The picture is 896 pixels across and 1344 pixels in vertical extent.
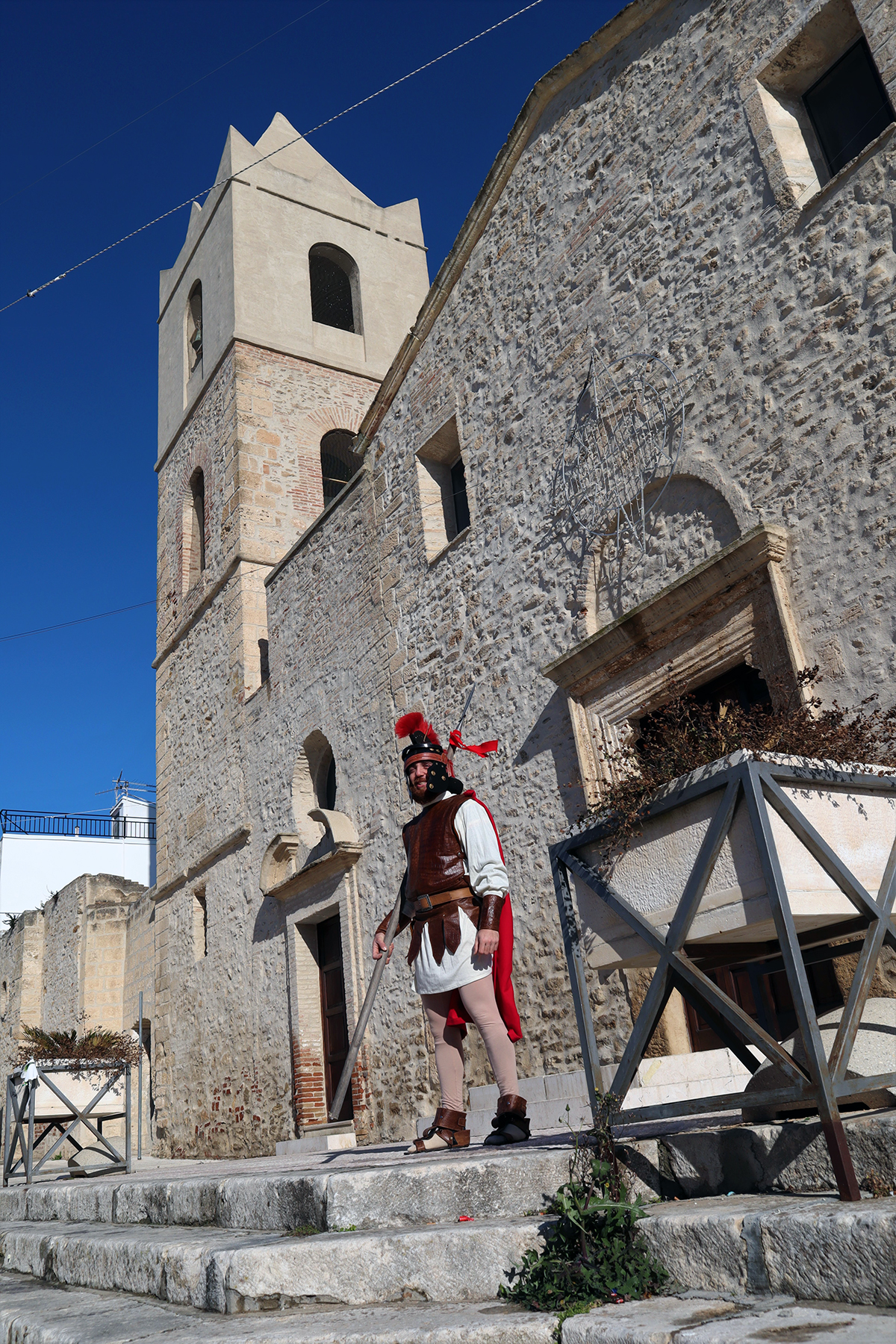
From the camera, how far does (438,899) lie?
4.24m

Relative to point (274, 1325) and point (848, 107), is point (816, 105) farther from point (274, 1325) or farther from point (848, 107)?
point (274, 1325)

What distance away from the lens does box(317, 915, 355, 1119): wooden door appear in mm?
10195

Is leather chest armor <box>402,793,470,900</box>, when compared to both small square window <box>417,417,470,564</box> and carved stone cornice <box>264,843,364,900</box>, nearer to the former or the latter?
small square window <box>417,417,470,564</box>

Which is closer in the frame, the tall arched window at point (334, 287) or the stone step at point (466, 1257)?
the stone step at point (466, 1257)

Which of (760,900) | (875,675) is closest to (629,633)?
(875,675)

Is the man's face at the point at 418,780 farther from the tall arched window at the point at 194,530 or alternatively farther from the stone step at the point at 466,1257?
the tall arched window at the point at 194,530

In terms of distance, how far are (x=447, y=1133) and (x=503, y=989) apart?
2.02 feet

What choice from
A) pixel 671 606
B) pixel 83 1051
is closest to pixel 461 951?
pixel 671 606

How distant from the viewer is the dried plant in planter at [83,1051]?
742cm

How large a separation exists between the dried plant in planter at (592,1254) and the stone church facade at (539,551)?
345cm

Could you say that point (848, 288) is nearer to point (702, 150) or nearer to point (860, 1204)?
point (702, 150)

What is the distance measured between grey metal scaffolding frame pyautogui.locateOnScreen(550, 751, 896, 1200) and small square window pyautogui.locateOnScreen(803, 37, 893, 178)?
481 cm

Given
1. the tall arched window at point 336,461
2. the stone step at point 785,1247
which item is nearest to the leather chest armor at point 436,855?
the stone step at point 785,1247

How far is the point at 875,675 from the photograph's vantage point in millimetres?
5176
